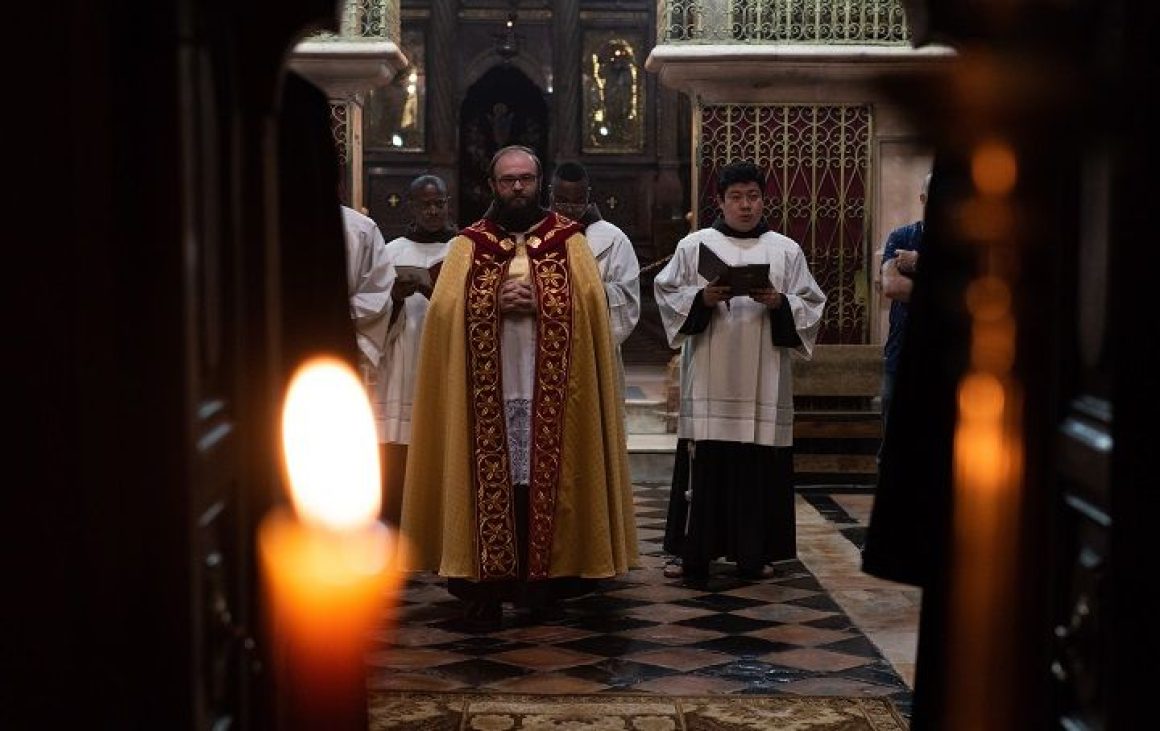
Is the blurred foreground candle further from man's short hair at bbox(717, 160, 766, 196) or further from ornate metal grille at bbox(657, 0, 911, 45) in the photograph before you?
ornate metal grille at bbox(657, 0, 911, 45)

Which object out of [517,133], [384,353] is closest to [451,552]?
[384,353]

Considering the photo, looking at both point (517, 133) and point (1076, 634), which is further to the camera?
point (517, 133)

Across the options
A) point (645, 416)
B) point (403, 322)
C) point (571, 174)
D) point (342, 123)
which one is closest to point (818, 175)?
point (645, 416)

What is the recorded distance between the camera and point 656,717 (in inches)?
194

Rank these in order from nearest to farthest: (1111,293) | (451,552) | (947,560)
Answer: (1111,293)
(947,560)
(451,552)

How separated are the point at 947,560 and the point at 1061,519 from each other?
1.40ft

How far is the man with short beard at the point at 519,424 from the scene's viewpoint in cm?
645

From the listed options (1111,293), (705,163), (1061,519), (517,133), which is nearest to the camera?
(1111,293)

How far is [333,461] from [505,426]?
12.9 ft

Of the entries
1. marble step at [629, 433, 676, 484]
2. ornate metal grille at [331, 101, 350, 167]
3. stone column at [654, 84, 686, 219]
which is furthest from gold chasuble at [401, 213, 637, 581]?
stone column at [654, 84, 686, 219]

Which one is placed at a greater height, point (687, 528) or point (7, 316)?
point (7, 316)

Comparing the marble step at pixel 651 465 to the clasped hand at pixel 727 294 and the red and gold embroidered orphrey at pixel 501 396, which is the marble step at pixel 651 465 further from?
the red and gold embroidered orphrey at pixel 501 396

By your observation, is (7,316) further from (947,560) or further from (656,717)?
(656,717)

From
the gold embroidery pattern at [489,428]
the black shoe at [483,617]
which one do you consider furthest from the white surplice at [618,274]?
the black shoe at [483,617]
